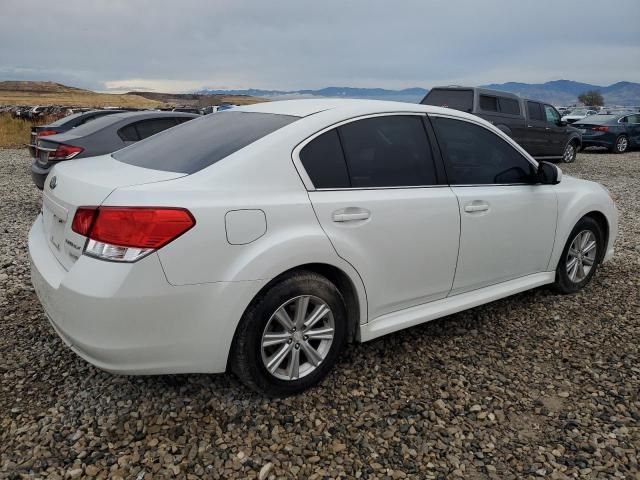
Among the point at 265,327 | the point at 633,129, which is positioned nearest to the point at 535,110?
the point at 633,129

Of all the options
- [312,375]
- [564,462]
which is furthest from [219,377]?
[564,462]

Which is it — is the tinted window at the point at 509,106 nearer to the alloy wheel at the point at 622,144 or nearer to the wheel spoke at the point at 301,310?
the alloy wheel at the point at 622,144

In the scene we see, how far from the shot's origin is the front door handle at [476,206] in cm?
338

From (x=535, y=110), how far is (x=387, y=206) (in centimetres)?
1271

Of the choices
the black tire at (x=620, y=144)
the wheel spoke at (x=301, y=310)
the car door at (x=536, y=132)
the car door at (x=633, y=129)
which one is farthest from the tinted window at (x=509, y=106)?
the wheel spoke at (x=301, y=310)

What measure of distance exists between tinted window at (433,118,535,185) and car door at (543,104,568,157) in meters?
11.5

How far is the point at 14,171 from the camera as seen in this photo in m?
12.0

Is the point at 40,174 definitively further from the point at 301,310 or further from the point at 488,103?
the point at 488,103

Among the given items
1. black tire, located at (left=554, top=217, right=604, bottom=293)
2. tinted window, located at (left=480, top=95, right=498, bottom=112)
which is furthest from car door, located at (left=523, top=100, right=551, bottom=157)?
black tire, located at (left=554, top=217, right=604, bottom=293)

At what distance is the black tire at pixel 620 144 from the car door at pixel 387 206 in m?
18.3

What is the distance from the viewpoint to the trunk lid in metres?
2.47

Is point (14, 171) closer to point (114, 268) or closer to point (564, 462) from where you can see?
point (114, 268)

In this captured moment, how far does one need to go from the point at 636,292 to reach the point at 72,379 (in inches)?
180

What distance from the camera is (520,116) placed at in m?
13.3
